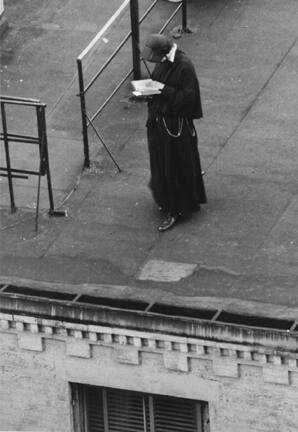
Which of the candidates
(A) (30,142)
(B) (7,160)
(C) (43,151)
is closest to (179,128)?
(C) (43,151)

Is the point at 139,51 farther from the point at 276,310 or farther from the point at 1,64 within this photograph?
the point at 276,310

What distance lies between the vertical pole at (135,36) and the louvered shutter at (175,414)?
476 cm

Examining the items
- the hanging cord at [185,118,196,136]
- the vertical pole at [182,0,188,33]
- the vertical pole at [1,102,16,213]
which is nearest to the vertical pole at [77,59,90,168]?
the vertical pole at [1,102,16,213]

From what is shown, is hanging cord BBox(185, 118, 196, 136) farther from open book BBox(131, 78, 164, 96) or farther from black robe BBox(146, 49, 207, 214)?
open book BBox(131, 78, 164, 96)

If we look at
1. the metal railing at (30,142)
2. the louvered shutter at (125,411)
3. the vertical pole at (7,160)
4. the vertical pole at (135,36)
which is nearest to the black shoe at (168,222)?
the metal railing at (30,142)

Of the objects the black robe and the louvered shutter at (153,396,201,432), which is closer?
the louvered shutter at (153,396,201,432)

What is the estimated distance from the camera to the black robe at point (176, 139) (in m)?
19.6

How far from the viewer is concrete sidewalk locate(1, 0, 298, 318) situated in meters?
19.1

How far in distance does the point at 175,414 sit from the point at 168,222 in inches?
82.3

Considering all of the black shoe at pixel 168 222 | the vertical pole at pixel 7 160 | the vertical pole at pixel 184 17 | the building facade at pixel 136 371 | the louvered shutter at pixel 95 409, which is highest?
the vertical pole at pixel 184 17

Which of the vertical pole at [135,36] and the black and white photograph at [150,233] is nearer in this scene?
the black and white photograph at [150,233]

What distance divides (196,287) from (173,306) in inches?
20.2

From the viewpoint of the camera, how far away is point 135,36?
22297 millimetres

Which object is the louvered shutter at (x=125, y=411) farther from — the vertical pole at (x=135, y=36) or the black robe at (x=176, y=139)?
the vertical pole at (x=135, y=36)
